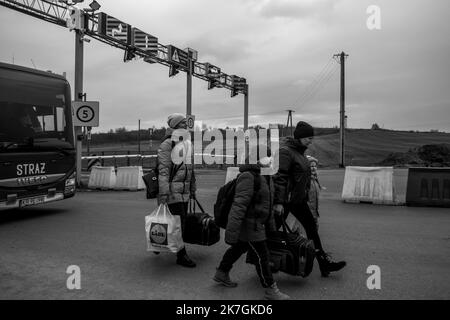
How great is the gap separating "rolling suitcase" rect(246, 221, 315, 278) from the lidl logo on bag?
1129 mm

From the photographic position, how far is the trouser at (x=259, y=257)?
4.21 meters

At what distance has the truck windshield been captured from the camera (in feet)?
27.9

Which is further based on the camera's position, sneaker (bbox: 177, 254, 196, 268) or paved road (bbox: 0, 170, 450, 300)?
sneaker (bbox: 177, 254, 196, 268)

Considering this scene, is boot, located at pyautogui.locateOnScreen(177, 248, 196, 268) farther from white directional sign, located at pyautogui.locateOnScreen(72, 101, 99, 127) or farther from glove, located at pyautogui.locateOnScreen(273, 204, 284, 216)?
white directional sign, located at pyautogui.locateOnScreen(72, 101, 99, 127)

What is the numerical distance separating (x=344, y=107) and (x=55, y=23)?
24997 mm

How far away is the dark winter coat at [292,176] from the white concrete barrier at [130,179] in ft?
33.9

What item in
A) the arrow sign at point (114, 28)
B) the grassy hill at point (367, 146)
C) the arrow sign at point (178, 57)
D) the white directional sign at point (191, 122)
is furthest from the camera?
the grassy hill at point (367, 146)

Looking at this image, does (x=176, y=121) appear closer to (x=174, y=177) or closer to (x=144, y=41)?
(x=174, y=177)

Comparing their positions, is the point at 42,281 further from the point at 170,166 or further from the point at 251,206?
the point at 251,206

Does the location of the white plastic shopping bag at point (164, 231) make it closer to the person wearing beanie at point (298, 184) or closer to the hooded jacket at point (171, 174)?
the hooded jacket at point (171, 174)

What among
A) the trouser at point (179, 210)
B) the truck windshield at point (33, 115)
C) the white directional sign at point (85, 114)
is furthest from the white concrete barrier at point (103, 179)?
the trouser at point (179, 210)

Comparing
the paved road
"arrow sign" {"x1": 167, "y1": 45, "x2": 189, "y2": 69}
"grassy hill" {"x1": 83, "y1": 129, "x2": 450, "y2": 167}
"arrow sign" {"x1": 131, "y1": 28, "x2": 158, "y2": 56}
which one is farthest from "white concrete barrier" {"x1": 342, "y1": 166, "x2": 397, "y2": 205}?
"grassy hill" {"x1": 83, "y1": 129, "x2": 450, "y2": 167}

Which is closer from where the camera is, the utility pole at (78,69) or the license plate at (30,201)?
the license plate at (30,201)

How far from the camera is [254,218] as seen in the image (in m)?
4.30
